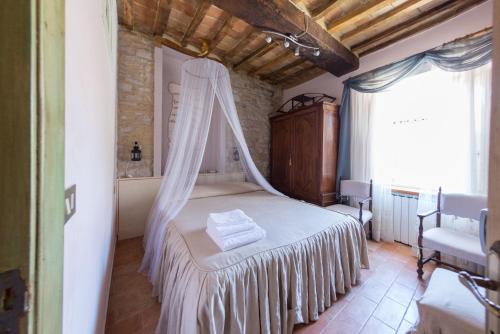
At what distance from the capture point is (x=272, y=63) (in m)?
3.56

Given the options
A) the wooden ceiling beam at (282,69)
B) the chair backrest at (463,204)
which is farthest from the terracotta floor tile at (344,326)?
the wooden ceiling beam at (282,69)

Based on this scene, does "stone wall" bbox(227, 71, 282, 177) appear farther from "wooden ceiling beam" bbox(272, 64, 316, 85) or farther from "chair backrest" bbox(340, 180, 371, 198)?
"chair backrest" bbox(340, 180, 371, 198)

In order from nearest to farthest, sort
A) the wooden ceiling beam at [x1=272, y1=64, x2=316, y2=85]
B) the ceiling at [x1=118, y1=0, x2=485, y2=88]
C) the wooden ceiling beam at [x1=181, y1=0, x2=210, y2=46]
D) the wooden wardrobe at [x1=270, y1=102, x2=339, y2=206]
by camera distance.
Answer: the ceiling at [x1=118, y1=0, x2=485, y2=88], the wooden ceiling beam at [x1=181, y1=0, x2=210, y2=46], the wooden wardrobe at [x1=270, y1=102, x2=339, y2=206], the wooden ceiling beam at [x1=272, y1=64, x2=316, y2=85]

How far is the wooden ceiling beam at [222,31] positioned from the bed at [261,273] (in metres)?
2.48

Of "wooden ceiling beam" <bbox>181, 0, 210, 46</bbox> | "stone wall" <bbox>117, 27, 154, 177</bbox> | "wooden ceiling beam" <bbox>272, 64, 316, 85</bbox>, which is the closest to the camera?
"wooden ceiling beam" <bbox>181, 0, 210, 46</bbox>

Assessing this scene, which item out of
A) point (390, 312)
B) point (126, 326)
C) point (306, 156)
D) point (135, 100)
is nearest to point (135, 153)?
point (135, 100)

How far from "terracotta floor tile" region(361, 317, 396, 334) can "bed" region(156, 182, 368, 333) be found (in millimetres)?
288

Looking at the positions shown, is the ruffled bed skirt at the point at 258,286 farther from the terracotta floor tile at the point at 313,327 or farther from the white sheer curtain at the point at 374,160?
the white sheer curtain at the point at 374,160

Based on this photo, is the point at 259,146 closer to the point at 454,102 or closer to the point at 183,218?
the point at 183,218

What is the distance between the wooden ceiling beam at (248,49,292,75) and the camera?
3.25 metres

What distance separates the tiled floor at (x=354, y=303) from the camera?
58.0 inches

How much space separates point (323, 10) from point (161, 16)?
207 cm

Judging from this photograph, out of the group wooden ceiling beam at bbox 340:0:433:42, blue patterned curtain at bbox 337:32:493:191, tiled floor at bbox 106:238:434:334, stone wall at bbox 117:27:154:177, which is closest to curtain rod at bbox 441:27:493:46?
blue patterned curtain at bbox 337:32:493:191

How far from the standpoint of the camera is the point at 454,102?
223cm
